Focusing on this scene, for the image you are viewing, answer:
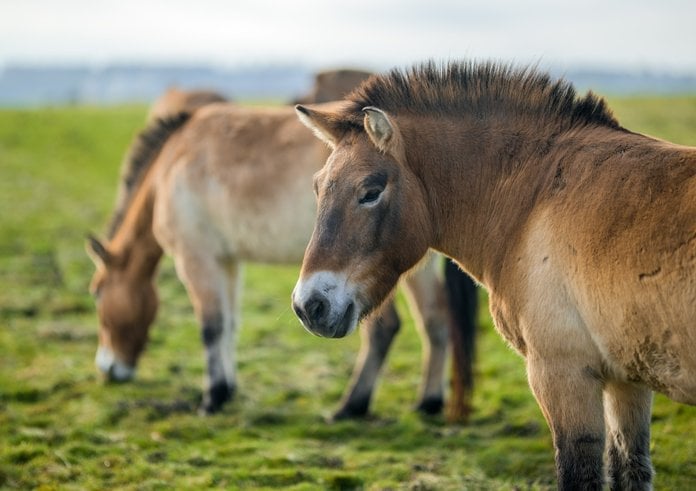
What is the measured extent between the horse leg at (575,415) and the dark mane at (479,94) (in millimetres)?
1384

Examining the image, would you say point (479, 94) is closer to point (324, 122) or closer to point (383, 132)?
point (383, 132)

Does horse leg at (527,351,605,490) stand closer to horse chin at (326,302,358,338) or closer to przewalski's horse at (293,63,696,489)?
przewalski's horse at (293,63,696,489)

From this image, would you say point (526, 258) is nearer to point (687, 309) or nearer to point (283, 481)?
point (687, 309)

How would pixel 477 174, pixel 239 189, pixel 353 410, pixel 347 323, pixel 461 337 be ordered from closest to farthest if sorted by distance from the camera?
1. pixel 347 323
2. pixel 477 174
3. pixel 461 337
4. pixel 353 410
5. pixel 239 189

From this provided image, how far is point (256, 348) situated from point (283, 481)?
4676 millimetres

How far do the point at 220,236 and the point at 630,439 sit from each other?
200 inches

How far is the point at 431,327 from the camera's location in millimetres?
7680

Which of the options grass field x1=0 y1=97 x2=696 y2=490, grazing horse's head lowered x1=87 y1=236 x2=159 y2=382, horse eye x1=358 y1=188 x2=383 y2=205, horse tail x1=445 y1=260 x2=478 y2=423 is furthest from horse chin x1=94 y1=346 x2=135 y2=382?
horse eye x1=358 y1=188 x2=383 y2=205

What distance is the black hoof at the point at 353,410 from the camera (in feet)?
24.3

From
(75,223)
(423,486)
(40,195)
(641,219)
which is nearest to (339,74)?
(423,486)

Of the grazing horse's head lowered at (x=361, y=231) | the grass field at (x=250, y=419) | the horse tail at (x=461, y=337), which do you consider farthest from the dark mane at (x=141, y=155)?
the grazing horse's head lowered at (x=361, y=231)

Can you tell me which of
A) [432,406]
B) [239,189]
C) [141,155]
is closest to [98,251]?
[141,155]

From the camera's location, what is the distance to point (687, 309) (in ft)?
11.1

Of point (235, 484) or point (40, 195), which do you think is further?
point (40, 195)
